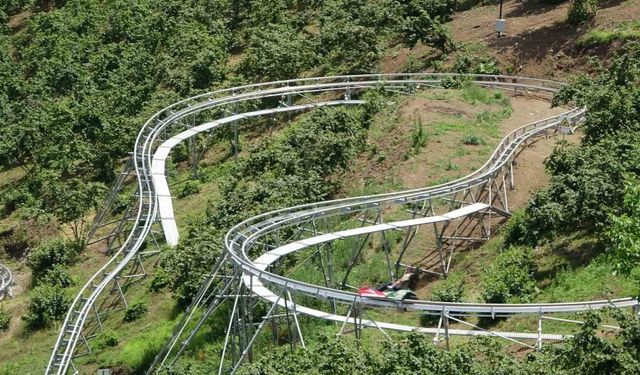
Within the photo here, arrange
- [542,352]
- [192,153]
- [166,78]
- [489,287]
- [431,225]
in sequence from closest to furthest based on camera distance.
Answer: [542,352]
[489,287]
[431,225]
[192,153]
[166,78]

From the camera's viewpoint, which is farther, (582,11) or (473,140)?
(582,11)

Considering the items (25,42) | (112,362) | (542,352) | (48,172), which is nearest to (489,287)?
(542,352)

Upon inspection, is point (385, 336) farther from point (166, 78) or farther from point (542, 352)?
point (166, 78)

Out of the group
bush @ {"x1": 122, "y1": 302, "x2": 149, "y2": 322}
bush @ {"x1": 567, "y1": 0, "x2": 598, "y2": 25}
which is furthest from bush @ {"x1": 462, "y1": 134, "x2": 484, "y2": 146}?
bush @ {"x1": 122, "y1": 302, "x2": 149, "y2": 322}

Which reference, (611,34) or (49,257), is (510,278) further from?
(611,34)

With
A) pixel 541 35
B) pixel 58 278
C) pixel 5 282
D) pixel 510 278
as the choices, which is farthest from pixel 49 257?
pixel 541 35

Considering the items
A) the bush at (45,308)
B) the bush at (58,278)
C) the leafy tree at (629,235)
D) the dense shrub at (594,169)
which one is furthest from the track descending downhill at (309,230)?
the dense shrub at (594,169)

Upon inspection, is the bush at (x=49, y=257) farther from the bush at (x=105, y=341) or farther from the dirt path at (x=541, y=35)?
the dirt path at (x=541, y=35)
